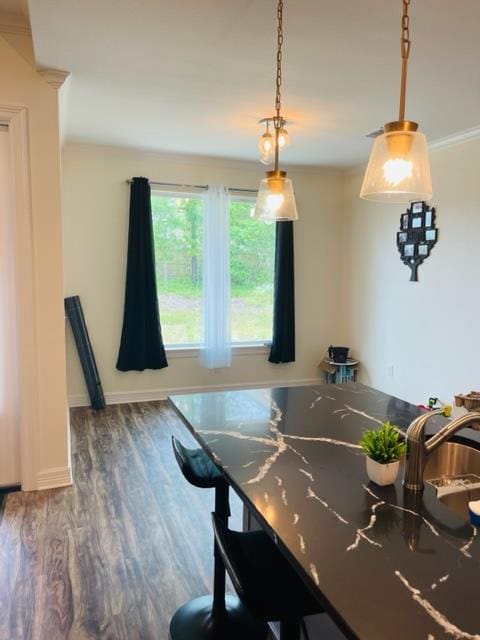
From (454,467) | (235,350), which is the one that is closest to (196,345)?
(235,350)

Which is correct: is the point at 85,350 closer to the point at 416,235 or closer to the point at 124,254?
the point at 124,254

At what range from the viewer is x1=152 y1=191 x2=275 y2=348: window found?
5.12 metres

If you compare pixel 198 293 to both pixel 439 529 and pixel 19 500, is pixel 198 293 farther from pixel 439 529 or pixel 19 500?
pixel 439 529

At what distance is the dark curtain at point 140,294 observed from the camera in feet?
15.7

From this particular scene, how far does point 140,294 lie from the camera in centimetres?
486

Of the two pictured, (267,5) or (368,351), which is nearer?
(267,5)

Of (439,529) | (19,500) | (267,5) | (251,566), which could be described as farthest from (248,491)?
(19,500)

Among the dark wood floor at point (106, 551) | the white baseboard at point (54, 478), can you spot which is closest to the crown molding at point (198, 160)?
the dark wood floor at point (106, 551)

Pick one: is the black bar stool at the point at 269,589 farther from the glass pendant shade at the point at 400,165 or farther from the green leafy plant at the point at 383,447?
the glass pendant shade at the point at 400,165

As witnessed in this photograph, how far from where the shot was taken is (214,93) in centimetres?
314

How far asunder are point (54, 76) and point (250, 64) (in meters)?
1.15

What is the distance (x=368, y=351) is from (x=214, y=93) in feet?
11.0

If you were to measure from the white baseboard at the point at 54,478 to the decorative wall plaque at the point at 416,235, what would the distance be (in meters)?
3.47

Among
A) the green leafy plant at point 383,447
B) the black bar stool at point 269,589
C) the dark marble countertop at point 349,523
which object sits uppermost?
the green leafy plant at point 383,447
